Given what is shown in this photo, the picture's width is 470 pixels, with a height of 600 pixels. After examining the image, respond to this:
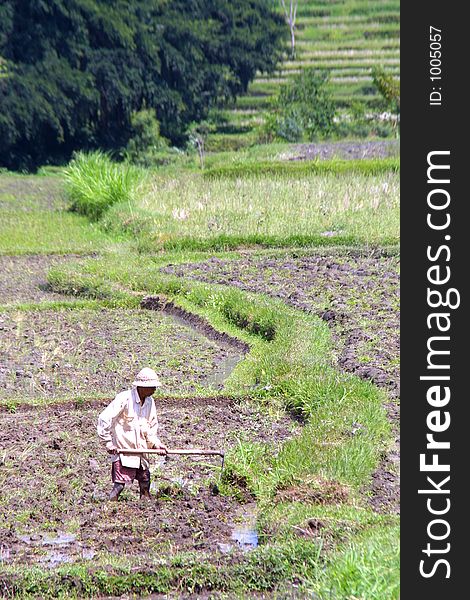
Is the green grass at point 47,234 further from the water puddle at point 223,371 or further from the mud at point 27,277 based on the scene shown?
the water puddle at point 223,371

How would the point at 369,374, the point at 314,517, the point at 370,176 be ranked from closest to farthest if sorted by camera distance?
the point at 314,517 → the point at 369,374 → the point at 370,176

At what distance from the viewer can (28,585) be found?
4.79 meters

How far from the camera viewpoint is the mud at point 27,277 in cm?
1219

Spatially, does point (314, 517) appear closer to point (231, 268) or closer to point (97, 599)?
point (97, 599)

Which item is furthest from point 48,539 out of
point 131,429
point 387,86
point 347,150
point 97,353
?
point 387,86

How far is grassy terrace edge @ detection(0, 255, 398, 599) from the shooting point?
179 inches

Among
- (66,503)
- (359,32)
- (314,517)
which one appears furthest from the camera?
(359,32)

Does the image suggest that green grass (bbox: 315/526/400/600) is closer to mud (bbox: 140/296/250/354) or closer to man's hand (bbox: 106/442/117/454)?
man's hand (bbox: 106/442/117/454)

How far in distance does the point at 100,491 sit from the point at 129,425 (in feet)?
1.68

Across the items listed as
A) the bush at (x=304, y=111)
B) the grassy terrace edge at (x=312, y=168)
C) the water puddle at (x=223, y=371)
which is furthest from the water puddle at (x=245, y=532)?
the bush at (x=304, y=111)

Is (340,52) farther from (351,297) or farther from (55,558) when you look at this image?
(55,558)

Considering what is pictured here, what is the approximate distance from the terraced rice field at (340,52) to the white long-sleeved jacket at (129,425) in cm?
2517

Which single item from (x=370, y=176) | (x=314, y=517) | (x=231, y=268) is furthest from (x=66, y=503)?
(x=370, y=176)

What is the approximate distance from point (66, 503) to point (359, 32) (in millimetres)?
34792
